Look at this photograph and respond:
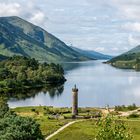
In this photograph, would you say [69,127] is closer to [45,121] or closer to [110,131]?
[45,121]

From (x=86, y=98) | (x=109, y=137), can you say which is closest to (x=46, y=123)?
(x=109, y=137)

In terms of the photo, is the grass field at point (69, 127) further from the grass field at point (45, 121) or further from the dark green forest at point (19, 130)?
the dark green forest at point (19, 130)

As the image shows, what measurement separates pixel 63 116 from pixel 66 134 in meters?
26.5

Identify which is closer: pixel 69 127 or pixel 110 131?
pixel 110 131

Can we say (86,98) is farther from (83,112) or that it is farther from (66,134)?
(66,134)

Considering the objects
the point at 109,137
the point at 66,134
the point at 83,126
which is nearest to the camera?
the point at 109,137

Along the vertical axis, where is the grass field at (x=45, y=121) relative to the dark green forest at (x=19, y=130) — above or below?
below

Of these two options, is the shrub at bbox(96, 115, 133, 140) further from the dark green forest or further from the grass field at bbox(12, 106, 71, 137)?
the grass field at bbox(12, 106, 71, 137)

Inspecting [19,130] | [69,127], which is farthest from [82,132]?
[19,130]

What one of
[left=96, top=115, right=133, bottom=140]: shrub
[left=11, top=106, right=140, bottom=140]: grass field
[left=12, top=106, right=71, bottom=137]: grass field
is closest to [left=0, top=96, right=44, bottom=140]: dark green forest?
[left=11, top=106, right=140, bottom=140]: grass field

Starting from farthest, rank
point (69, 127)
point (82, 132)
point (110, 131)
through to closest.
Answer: point (69, 127), point (82, 132), point (110, 131)

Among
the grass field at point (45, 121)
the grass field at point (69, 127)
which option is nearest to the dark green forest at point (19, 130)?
the grass field at point (69, 127)

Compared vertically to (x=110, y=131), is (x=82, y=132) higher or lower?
lower

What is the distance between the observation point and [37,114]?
11738cm
